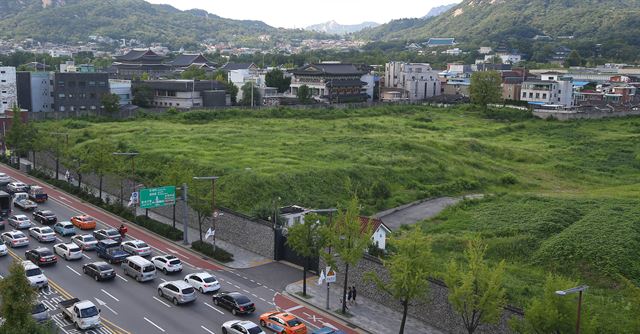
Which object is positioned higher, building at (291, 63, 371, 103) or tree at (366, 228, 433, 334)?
building at (291, 63, 371, 103)

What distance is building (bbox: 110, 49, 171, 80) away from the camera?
150m

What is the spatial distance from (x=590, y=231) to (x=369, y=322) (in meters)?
19.1

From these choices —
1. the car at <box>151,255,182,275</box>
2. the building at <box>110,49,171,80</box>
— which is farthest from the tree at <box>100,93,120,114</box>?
the car at <box>151,255,182,275</box>

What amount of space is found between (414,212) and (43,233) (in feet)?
96.8

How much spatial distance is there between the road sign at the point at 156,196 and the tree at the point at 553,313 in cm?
2634

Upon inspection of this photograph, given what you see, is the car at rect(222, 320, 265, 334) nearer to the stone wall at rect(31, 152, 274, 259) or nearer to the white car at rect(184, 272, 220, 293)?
the white car at rect(184, 272, 220, 293)

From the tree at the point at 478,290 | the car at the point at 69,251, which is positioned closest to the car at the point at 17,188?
the car at the point at 69,251

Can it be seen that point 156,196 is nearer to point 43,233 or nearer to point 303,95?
point 43,233

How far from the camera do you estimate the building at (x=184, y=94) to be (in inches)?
4018

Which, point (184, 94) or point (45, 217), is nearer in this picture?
point (45, 217)

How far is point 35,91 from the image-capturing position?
9175 cm

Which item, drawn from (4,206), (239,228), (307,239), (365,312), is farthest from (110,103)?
(365,312)

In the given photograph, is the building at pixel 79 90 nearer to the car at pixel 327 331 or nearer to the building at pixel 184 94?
the building at pixel 184 94

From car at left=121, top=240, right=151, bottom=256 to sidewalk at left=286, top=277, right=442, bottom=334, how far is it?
1050cm
